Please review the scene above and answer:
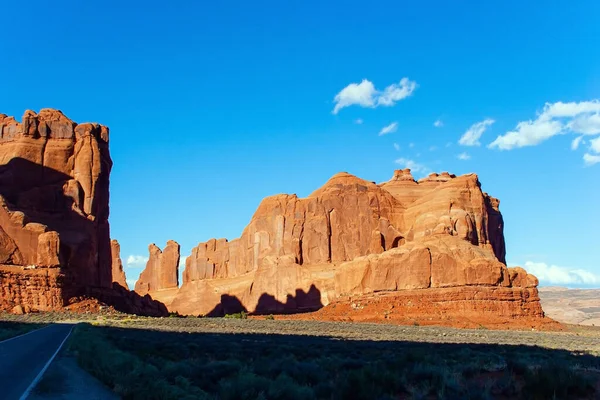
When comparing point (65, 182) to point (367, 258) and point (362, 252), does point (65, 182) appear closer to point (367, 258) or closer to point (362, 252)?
point (367, 258)

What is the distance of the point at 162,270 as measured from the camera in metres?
130

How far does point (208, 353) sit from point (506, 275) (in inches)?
1914

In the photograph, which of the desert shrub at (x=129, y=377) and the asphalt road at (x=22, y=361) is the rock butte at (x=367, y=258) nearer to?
the asphalt road at (x=22, y=361)

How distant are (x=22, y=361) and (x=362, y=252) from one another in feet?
270

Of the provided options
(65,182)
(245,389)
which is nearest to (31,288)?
(65,182)

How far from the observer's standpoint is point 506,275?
61688 mm

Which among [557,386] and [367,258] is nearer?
[557,386]

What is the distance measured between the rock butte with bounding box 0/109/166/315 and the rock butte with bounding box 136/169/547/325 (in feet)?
86.2

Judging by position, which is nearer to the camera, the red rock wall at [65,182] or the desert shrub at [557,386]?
the desert shrub at [557,386]

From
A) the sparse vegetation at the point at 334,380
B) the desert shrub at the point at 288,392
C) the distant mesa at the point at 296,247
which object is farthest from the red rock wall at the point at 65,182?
the desert shrub at the point at 288,392

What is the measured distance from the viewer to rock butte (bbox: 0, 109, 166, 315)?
49.7m

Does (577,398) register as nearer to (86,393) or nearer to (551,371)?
(551,371)

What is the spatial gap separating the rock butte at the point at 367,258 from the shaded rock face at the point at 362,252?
0.51 feet

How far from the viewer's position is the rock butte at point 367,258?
61.5 metres
